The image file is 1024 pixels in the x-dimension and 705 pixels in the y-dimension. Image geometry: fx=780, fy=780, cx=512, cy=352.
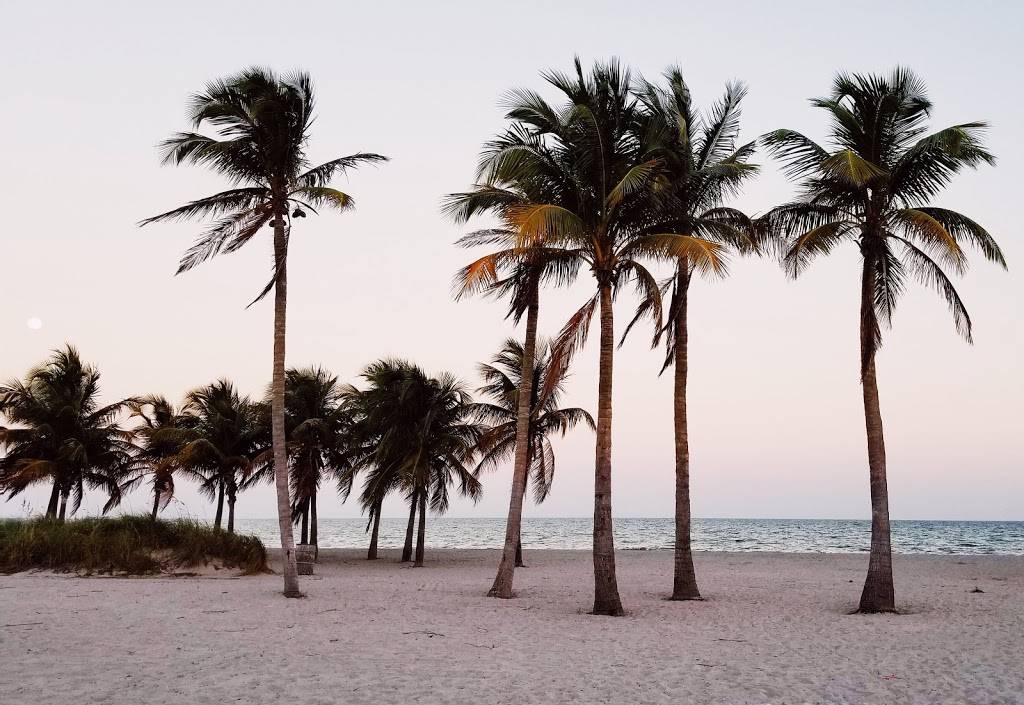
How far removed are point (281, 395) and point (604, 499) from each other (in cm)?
723

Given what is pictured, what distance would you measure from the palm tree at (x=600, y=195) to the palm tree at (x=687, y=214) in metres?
1.24

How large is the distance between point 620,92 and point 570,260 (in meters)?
3.46

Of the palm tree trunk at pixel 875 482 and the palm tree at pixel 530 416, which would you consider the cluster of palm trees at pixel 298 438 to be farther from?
the palm tree trunk at pixel 875 482

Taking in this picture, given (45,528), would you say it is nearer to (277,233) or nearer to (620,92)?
(277,233)

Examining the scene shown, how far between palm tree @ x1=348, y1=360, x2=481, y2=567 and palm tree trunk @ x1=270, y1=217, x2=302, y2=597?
12.5 m

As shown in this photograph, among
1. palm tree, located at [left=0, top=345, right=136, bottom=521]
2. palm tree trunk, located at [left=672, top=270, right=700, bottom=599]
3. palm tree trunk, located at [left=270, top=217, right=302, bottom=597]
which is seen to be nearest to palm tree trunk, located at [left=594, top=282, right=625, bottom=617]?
palm tree trunk, located at [left=672, top=270, right=700, bottom=599]

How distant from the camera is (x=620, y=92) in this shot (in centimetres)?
1525

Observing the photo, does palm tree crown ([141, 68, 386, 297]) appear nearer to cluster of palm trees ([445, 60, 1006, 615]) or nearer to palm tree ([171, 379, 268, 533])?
cluster of palm trees ([445, 60, 1006, 615])

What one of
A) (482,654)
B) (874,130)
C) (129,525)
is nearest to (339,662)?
(482,654)

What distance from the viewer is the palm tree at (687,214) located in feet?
55.0

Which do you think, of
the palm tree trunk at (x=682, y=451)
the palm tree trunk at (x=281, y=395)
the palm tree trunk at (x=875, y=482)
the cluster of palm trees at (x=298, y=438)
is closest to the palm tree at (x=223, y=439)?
the cluster of palm trees at (x=298, y=438)

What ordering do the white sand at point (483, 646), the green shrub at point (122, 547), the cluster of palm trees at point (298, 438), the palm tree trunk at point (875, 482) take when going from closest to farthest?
the white sand at point (483, 646), the palm tree trunk at point (875, 482), the green shrub at point (122, 547), the cluster of palm trees at point (298, 438)

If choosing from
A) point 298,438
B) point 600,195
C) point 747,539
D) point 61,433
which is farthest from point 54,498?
point 747,539

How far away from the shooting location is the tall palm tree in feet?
52.3
